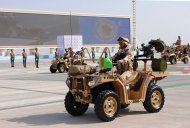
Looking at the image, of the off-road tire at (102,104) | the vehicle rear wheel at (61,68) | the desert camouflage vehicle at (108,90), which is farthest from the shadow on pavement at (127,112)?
the vehicle rear wheel at (61,68)

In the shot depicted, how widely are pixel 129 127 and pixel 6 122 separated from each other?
278cm

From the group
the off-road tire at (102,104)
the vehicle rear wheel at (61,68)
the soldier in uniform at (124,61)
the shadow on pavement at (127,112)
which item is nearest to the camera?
the off-road tire at (102,104)

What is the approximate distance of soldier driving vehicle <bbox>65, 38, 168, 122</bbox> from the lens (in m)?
9.08

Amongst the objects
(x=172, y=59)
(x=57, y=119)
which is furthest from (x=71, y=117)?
(x=172, y=59)

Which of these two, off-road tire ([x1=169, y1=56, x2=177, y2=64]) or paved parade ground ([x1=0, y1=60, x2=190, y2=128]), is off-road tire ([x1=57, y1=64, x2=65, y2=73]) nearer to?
off-road tire ([x1=169, y1=56, x2=177, y2=64])

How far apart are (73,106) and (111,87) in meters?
1.04

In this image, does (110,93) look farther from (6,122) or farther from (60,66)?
(60,66)

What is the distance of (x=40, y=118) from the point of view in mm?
9742

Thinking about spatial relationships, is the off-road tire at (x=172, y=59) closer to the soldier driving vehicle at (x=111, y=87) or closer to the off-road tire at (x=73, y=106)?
the soldier driving vehicle at (x=111, y=87)

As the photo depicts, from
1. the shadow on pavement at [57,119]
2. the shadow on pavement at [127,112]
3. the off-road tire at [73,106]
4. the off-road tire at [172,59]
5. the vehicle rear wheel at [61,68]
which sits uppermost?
the off-road tire at [172,59]

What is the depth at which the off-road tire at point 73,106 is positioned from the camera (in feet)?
32.3

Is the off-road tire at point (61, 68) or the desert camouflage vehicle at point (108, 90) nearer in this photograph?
the desert camouflage vehicle at point (108, 90)

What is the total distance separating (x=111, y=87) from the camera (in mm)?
9602

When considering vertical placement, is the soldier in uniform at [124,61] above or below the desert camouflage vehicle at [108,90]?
above
